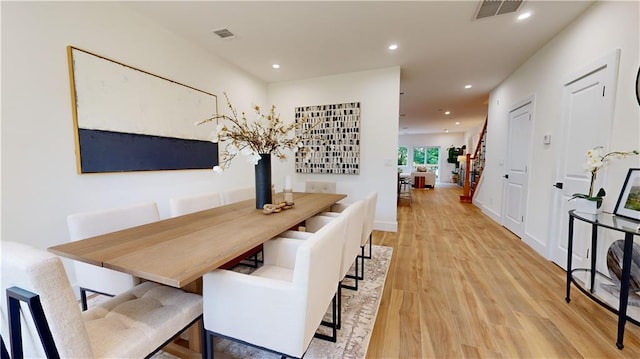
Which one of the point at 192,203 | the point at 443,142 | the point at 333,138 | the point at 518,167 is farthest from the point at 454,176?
the point at 192,203

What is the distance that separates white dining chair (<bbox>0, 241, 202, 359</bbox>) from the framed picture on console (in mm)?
3036

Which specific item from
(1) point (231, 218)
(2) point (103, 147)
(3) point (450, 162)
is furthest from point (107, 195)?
(3) point (450, 162)

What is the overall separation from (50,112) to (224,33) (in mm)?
1858

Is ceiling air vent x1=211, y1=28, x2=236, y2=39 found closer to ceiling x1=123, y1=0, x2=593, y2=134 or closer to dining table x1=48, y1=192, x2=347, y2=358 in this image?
ceiling x1=123, y1=0, x2=593, y2=134

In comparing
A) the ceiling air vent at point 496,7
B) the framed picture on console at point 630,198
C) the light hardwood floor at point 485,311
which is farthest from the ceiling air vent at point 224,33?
the framed picture on console at point 630,198

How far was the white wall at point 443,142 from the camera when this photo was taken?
41.9 feet

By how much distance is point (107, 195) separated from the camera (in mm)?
2355

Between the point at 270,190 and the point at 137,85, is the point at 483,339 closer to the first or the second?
the point at 270,190

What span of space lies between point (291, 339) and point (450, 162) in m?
13.6

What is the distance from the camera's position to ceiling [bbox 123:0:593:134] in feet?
8.07

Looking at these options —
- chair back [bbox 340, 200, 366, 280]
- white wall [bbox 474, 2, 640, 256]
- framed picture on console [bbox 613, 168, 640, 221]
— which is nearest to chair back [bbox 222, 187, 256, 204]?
chair back [bbox 340, 200, 366, 280]

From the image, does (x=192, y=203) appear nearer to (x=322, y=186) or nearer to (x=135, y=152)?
(x=135, y=152)

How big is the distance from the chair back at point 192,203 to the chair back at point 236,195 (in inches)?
4.2

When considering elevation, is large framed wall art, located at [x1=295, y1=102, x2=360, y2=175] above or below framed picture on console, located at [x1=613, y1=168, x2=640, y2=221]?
above
